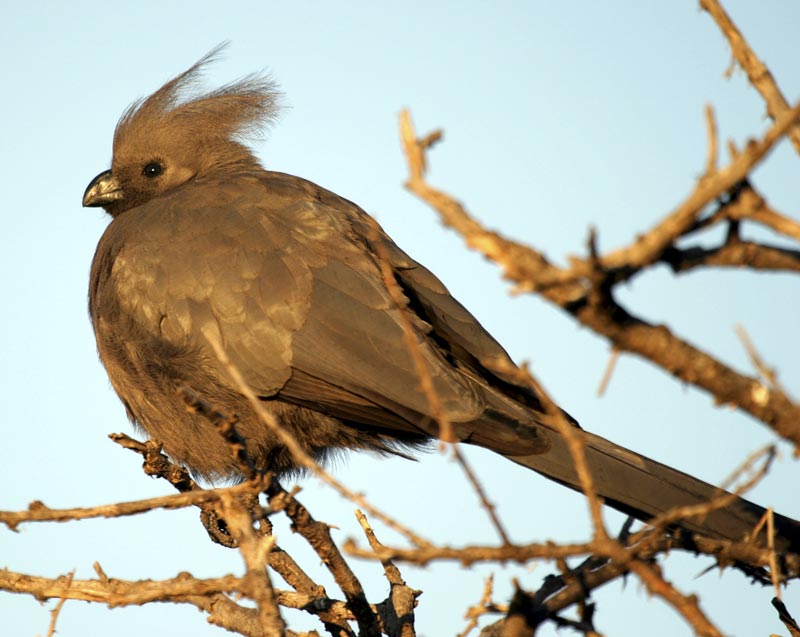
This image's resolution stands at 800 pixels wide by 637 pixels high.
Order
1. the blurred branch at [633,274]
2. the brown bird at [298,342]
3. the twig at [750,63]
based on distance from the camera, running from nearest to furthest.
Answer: the blurred branch at [633,274] < the twig at [750,63] < the brown bird at [298,342]

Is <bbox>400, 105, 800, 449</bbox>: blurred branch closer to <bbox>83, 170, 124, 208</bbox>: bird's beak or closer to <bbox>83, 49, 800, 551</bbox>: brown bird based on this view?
<bbox>83, 49, 800, 551</bbox>: brown bird

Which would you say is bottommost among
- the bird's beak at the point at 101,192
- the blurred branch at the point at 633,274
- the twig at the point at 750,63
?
the blurred branch at the point at 633,274

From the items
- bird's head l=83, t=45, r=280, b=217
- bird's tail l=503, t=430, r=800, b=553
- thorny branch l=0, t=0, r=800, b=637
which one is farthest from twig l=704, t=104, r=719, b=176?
bird's head l=83, t=45, r=280, b=217

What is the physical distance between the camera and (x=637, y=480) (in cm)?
459

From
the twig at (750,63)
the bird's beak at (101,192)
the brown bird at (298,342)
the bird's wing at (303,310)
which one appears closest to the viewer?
the twig at (750,63)

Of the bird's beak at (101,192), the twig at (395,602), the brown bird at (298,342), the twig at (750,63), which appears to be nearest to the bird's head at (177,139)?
the bird's beak at (101,192)

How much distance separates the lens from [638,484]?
4.58 meters

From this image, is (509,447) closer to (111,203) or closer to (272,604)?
(272,604)

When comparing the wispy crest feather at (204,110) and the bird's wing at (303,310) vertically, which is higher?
the wispy crest feather at (204,110)

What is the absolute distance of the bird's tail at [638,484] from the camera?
4145mm

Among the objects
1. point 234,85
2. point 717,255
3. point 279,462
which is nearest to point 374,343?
point 279,462

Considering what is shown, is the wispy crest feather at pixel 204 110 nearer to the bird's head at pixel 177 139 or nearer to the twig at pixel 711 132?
the bird's head at pixel 177 139

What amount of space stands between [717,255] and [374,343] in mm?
2867

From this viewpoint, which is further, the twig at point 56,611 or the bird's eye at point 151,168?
the bird's eye at point 151,168
